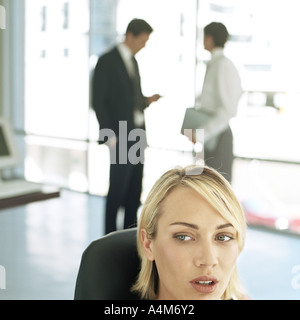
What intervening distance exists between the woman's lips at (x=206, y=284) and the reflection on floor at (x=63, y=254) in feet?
5.51

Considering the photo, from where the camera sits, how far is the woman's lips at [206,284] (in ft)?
2.69

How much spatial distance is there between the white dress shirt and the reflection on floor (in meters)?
0.80

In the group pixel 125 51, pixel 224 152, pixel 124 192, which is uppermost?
pixel 125 51

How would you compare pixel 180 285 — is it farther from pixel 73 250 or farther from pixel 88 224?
pixel 88 224

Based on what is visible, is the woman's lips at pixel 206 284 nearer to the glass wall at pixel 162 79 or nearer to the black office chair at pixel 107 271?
the black office chair at pixel 107 271

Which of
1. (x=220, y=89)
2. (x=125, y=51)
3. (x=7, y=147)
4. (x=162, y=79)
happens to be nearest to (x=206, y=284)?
(x=7, y=147)

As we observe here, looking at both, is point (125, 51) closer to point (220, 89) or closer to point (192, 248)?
point (220, 89)

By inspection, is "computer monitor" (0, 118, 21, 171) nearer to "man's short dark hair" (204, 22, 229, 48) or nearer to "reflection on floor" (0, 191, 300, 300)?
"reflection on floor" (0, 191, 300, 300)

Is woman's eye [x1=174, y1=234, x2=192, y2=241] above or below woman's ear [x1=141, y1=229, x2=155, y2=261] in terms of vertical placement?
above

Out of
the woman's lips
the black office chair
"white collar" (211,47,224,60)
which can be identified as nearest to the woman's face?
the woman's lips

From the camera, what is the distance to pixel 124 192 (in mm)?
2914

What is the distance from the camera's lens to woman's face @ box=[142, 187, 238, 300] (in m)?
0.83

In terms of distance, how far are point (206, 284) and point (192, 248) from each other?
6cm

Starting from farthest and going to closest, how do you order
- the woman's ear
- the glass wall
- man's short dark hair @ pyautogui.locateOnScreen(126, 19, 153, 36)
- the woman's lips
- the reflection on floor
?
1. the glass wall
2. man's short dark hair @ pyautogui.locateOnScreen(126, 19, 153, 36)
3. the reflection on floor
4. the woman's ear
5. the woman's lips
